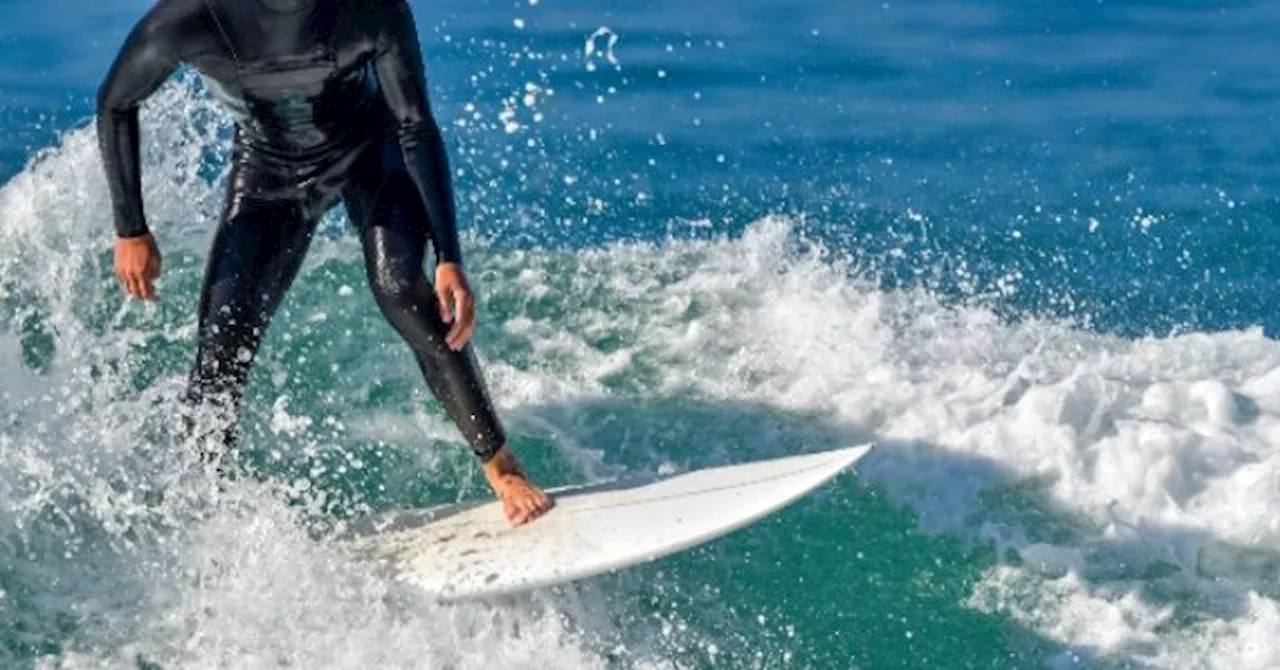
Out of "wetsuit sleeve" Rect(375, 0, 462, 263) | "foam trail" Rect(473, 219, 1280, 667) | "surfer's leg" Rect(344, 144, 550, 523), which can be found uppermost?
"wetsuit sleeve" Rect(375, 0, 462, 263)

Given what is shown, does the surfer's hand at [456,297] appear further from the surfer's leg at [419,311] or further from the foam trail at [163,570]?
the foam trail at [163,570]

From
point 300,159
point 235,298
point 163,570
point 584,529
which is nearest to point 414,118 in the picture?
point 300,159

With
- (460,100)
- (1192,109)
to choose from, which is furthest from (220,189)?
(1192,109)

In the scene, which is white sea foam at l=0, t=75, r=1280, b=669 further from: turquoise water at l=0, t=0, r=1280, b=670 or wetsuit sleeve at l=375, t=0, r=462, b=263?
wetsuit sleeve at l=375, t=0, r=462, b=263

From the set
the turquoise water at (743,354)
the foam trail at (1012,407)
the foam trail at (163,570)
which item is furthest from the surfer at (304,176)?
the foam trail at (1012,407)

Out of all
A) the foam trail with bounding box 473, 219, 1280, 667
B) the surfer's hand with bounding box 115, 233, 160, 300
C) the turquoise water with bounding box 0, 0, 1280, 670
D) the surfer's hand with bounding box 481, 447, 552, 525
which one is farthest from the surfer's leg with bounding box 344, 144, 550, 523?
the foam trail with bounding box 473, 219, 1280, 667

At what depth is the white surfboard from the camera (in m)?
5.80

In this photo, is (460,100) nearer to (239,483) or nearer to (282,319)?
(282,319)

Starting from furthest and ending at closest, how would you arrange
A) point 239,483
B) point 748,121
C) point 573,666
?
point 748,121 < point 239,483 < point 573,666

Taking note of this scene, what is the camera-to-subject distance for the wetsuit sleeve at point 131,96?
18.8 feet

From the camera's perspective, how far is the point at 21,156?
9.99 meters

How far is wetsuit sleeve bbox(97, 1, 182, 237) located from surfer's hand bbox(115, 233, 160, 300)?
1.1 inches

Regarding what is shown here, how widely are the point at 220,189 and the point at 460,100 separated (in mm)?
2150

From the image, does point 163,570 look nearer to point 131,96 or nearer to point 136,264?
point 136,264
